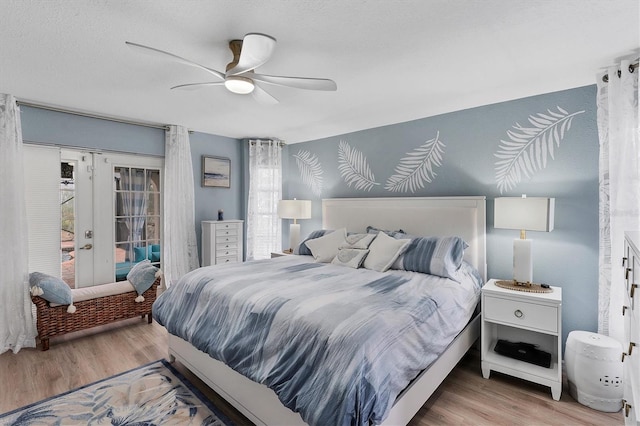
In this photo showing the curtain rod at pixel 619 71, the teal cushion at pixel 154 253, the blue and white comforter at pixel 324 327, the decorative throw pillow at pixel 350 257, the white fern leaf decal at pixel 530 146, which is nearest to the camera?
the blue and white comforter at pixel 324 327

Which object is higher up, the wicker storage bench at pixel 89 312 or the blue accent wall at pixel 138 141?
the blue accent wall at pixel 138 141

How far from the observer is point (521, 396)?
2.31 m

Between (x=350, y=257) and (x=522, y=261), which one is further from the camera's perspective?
(x=350, y=257)

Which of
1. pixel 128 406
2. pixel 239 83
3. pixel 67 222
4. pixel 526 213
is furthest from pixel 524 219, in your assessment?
pixel 67 222

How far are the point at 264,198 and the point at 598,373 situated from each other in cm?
430

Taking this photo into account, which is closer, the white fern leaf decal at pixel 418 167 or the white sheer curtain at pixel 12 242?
the white sheer curtain at pixel 12 242

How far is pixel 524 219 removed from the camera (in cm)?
256

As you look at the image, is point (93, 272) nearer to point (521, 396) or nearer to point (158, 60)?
point (158, 60)

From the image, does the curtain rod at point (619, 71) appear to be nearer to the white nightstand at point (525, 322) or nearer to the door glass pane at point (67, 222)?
the white nightstand at point (525, 322)

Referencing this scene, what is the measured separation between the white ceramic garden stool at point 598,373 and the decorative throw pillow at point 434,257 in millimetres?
952

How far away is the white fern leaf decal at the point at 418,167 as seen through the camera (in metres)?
3.60

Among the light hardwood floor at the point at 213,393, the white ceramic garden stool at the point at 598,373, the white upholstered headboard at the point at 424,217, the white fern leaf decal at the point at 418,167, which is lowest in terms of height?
the light hardwood floor at the point at 213,393

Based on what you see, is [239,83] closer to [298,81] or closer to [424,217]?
[298,81]

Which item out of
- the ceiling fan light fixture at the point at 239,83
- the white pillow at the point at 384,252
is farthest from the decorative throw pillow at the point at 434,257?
the ceiling fan light fixture at the point at 239,83
